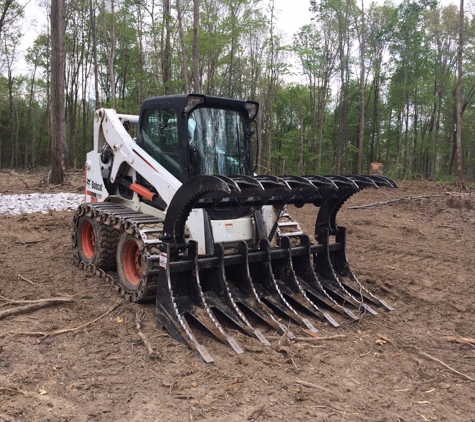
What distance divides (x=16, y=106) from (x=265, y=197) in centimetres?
4530

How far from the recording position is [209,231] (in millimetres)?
4906

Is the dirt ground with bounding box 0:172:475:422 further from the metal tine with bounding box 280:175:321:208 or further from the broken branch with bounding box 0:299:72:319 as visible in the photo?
the metal tine with bounding box 280:175:321:208

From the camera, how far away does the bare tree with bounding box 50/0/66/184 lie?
14461 mm

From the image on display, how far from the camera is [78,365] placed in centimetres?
358

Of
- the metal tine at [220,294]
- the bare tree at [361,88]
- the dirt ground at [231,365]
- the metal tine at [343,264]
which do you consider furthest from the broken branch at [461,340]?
the bare tree at [361,88]

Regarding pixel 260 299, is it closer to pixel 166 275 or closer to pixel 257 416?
pixel 166 275

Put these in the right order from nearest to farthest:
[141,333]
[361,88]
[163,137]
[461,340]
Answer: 1. [141,333]
2. [461,340]
3. [163,137]
4. [361,88]

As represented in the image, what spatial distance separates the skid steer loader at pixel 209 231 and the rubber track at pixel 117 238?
0.01 m

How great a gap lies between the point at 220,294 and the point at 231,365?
104cm

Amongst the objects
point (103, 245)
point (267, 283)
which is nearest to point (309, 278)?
point (267, 283)

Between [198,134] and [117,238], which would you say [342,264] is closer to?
[198,134]

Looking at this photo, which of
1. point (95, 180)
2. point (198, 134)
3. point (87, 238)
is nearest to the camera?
point (198, 134)

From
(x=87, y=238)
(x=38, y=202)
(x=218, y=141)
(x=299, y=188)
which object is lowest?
(x=87, y=238)

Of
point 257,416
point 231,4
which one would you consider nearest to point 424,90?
point 231,4
